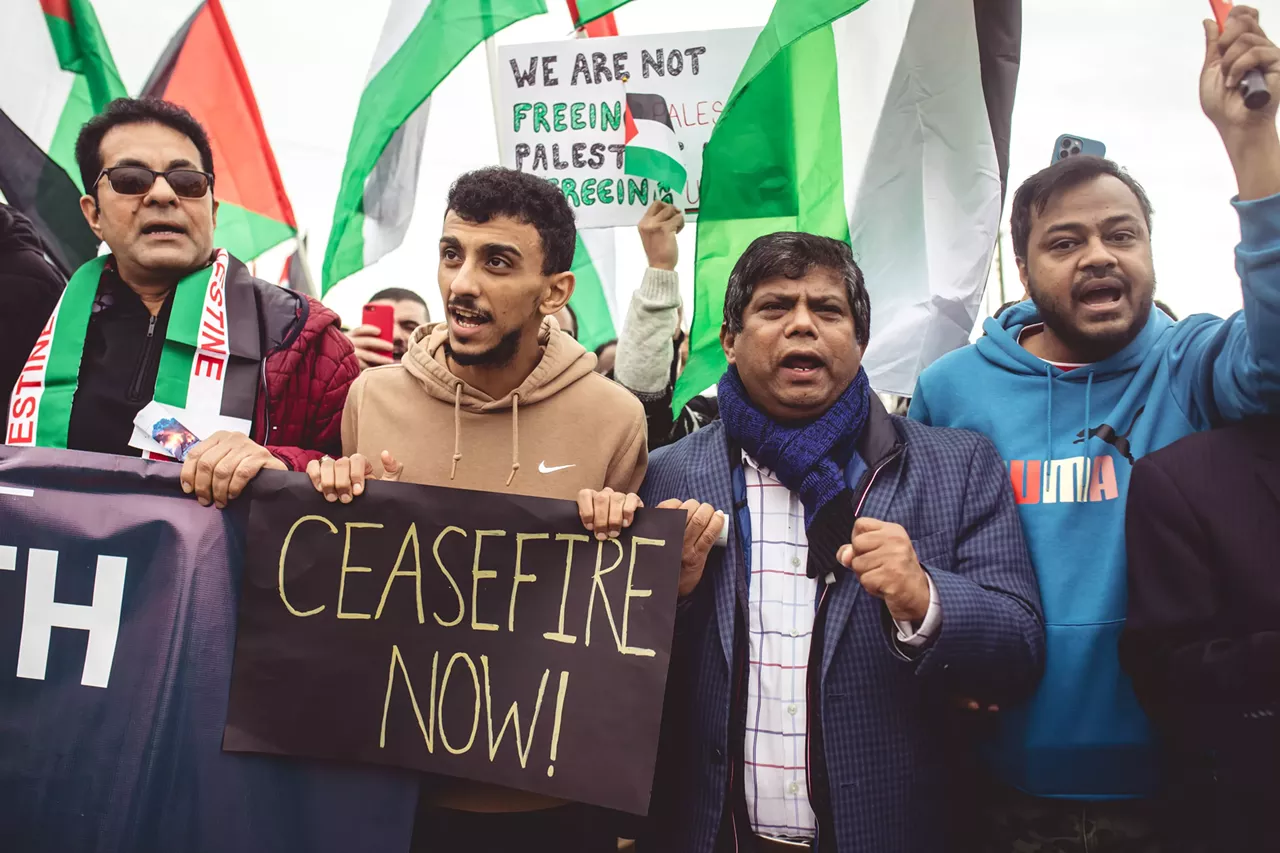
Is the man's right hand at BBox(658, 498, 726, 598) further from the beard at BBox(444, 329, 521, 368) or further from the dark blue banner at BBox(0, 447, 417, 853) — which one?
the dark blue banner at BBox(0, 447, 417, 853)

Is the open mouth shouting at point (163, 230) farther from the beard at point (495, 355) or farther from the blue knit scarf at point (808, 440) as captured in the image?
the blue knit scarf at point (808, 440)

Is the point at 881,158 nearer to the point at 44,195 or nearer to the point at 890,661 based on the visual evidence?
the point at 890,661

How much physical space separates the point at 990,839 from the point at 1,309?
318 cm

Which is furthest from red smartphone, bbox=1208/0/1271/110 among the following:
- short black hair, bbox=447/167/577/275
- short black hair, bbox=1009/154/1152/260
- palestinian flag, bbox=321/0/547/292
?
palestinian flag, bbox=321/0/547/292

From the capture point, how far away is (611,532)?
218 cm

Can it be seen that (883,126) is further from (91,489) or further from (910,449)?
(91,489)

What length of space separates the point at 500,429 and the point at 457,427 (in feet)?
0.38

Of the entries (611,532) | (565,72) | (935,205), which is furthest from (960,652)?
(565,72)

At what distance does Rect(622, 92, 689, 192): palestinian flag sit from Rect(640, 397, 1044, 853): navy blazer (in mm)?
1843

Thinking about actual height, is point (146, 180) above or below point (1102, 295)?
above

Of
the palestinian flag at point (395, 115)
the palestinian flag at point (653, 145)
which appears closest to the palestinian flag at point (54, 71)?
the palestinian flag at point (395, 115)

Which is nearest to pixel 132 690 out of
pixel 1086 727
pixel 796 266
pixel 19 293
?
pixel 19 293

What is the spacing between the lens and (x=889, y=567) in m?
1.98

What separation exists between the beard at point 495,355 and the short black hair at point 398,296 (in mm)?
3422
